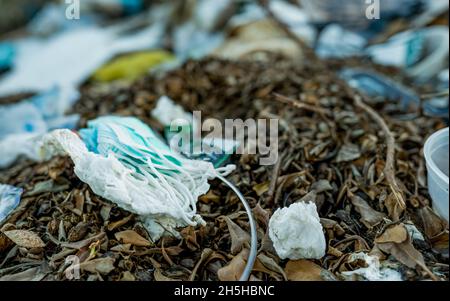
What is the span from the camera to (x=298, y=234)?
934mm

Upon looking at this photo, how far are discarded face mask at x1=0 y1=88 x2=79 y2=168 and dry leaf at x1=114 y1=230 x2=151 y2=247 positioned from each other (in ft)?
1.64

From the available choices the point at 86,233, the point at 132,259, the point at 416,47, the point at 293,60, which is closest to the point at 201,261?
the point at 132,259

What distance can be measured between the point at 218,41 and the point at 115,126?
1474 millimetres

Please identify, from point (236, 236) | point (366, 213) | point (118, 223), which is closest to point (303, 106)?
point (366, 213)

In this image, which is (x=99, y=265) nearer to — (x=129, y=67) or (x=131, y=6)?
(x=129, y=67)

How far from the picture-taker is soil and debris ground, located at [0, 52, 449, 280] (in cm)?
96

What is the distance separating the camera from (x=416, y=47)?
2014 millimetres

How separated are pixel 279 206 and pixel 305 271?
0.67ft

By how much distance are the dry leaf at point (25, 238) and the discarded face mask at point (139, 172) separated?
16cm

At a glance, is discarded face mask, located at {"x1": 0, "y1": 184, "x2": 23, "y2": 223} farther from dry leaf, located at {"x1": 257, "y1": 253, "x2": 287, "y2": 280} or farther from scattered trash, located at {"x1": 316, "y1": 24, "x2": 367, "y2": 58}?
scattered trash, located at {"x1": 316, "y1": 24, "x2": 367, "y2": 58}

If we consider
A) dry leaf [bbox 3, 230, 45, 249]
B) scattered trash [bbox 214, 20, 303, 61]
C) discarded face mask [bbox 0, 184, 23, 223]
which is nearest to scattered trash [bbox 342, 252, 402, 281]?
dry leaf [bbox 3, 230, 45, 249]

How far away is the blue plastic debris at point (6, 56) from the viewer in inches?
102

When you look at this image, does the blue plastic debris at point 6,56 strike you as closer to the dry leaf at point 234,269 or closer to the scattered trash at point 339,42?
the scattered trash at point 339,42
